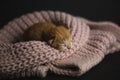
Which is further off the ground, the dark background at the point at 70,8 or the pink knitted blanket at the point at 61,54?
the dark background at the point at 70,8

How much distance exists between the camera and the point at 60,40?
4.02 ft

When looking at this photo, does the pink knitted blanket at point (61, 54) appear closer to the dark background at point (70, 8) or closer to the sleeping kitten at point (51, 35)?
the sleeping kitten at point (51, 35)

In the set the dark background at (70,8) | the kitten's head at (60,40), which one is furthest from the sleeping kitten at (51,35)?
the dark background at (70,8)

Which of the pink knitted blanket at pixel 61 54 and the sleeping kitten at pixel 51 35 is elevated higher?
the sleeping kitten at pixel 51 35

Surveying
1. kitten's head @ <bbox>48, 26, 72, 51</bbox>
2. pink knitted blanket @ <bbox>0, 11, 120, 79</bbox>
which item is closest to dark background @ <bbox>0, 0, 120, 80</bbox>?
pink knitted blanket @ <bbox>0, 11, 120, 79</bbox>

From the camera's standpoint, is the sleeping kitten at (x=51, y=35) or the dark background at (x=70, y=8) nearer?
the sleeping kitten at (x=51, y=35)

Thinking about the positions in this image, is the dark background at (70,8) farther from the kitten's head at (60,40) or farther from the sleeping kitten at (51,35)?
the kitten's head at (60,40)

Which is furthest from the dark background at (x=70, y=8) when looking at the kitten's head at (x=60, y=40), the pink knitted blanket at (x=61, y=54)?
the kitten's head at (x=60, y=40)

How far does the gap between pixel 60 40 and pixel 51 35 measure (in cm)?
6

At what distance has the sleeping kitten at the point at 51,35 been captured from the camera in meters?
1.22

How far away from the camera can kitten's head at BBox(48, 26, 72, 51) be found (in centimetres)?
122

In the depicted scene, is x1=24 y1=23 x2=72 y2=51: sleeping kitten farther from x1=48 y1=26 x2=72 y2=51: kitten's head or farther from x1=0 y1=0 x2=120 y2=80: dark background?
x1=0 y1=0 x2=120 y2=80: dark background

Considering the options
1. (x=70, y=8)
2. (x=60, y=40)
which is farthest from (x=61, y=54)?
(x=70, y=8)

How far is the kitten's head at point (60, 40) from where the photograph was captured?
1.22 meters
